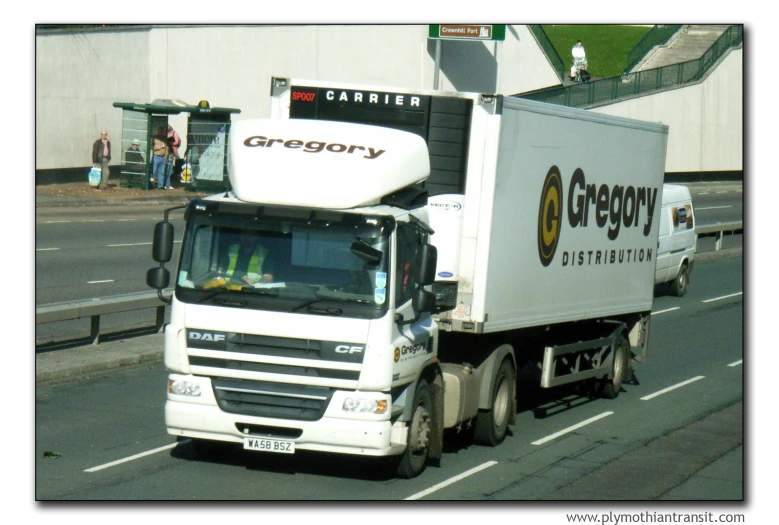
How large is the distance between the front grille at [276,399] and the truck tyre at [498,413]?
2751 mm

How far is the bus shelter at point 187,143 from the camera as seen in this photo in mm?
36969

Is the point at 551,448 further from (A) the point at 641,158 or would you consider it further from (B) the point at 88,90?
(B) the point at 88,90

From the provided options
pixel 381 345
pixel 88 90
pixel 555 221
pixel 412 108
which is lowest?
pixel 381 345

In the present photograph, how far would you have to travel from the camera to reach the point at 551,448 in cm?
1168

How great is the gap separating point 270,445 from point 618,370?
726 cm

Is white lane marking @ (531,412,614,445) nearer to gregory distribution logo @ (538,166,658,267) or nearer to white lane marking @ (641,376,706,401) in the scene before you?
white lane marking @ (641,376,706,401)

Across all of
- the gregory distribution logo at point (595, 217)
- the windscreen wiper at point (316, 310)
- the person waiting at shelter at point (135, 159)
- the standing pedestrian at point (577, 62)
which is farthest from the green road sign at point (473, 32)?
the windscreen wiper at point (316, 310)

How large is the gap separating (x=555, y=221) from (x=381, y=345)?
4195mm

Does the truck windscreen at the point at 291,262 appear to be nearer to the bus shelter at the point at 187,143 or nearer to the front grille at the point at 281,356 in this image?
the front grille at the point at 281,356

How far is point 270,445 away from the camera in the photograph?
9195 millimetres

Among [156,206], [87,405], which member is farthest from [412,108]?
[156,206]

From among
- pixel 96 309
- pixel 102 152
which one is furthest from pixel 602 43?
pixel 96 309

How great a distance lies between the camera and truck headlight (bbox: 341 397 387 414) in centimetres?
909

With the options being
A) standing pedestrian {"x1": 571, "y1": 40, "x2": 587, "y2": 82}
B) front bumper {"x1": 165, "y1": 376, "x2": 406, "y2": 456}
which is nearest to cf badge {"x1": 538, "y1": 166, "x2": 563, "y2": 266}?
front bumper {"x1": 165, "y1": 376, "x2": 406, "y2": 456}
